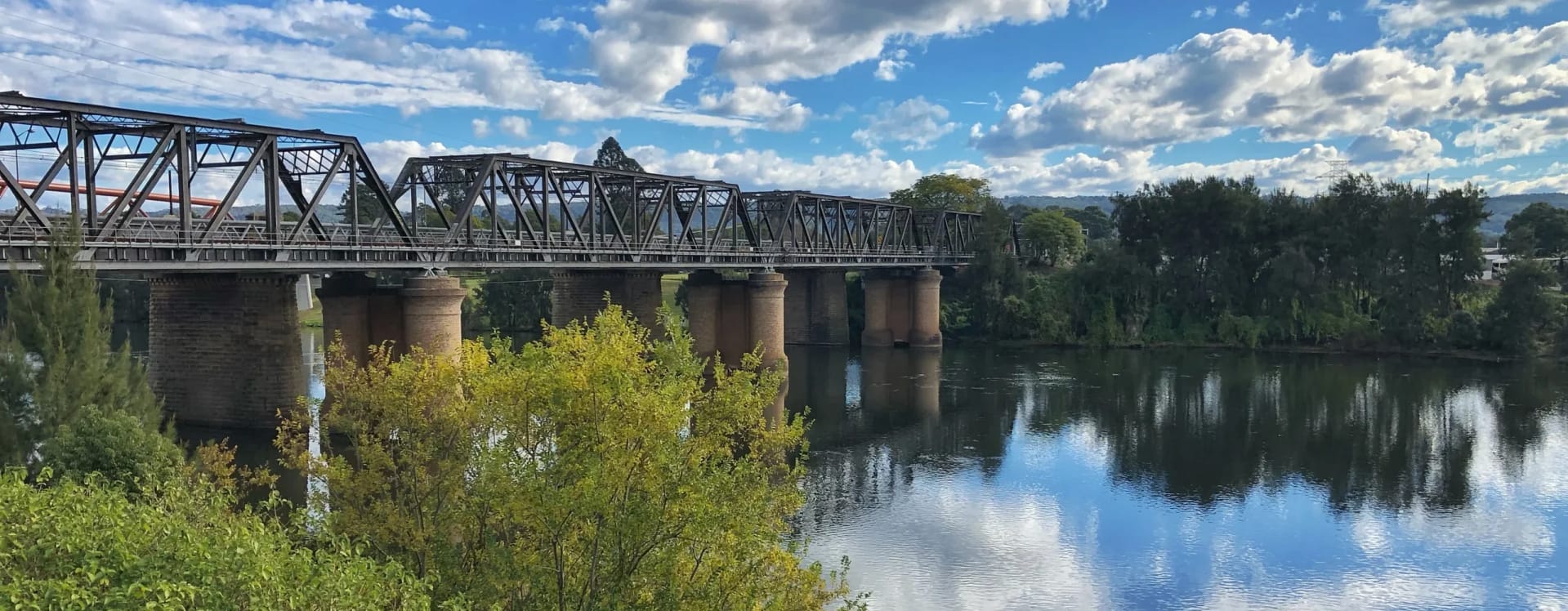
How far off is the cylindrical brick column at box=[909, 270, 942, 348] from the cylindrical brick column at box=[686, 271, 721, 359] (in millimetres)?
22878

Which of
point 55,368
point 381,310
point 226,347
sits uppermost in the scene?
point 381,310

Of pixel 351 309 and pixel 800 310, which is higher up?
pixel 351 309

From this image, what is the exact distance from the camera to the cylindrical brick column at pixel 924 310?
7731 centimetres

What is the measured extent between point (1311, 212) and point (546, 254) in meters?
58.0

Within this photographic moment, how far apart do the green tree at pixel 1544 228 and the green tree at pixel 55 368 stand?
85267 millimetres

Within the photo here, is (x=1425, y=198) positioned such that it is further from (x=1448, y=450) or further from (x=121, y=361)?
(x=121, y=361)

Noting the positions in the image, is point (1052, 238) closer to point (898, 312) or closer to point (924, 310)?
point (924, 310)

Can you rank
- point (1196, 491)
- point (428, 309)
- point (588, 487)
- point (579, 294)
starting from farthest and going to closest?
point (579, 294)
point (428, 309)
point (1196, 491)
point (588, 487)

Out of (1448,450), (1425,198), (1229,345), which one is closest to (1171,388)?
(1448,450)

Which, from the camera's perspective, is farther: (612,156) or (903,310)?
(612,156)

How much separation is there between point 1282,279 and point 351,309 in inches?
2433

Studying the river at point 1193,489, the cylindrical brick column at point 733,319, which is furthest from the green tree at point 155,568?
the cylindrical brick column at point 733,319

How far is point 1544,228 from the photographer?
88.7m

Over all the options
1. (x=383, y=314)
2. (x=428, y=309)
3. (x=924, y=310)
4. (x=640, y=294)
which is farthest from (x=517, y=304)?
(x=428, y=309)
